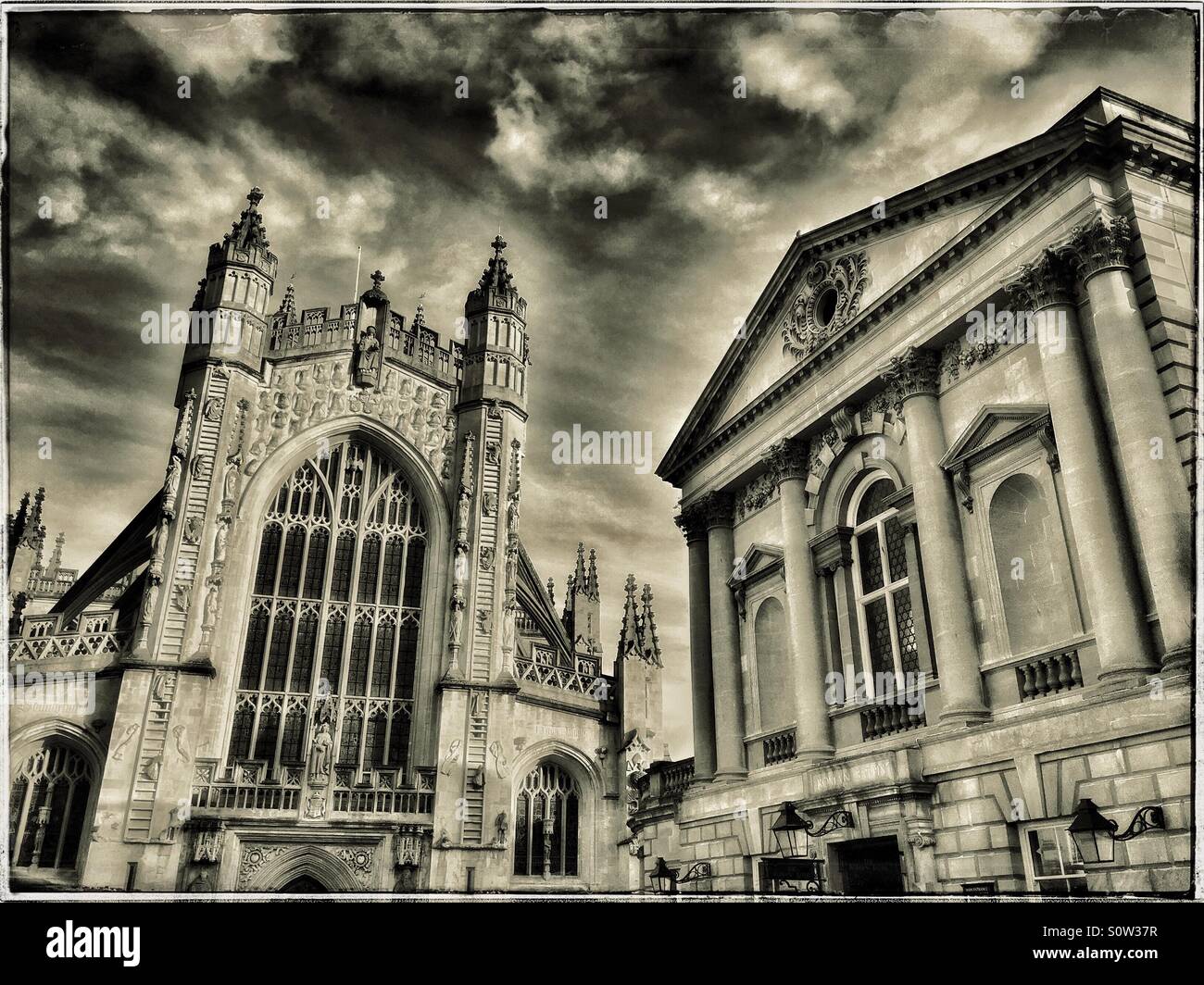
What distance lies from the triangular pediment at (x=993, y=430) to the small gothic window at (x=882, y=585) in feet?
5.58

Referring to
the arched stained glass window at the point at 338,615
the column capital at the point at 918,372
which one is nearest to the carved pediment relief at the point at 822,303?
the column capital at the point at 918,372

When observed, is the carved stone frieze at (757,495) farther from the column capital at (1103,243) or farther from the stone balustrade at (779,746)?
the column capital at (1103,243)

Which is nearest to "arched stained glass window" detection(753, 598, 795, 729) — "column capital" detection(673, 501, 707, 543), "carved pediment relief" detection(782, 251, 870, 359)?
"column capital" detection(673, 501, 707, 543)

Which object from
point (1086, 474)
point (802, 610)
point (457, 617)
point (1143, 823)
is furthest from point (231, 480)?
point (1143, 823)

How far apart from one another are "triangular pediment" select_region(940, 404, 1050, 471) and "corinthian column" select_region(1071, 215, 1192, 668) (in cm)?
123

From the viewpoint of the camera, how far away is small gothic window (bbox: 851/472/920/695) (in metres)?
14.8

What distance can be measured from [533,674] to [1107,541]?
18.5 meters

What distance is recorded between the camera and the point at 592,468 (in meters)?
20.9

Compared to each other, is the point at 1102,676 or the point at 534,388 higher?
the point at 534,388

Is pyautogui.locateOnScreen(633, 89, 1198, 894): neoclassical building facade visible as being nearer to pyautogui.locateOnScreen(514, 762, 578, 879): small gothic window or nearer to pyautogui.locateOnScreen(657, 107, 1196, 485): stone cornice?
pyautogui.locateOnScreen(657, 107, 1196, 485): stone cornice

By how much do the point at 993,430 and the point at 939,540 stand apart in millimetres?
1760

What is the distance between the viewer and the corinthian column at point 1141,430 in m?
9.99

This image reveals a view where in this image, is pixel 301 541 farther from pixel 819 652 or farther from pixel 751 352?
pixel 819 652
